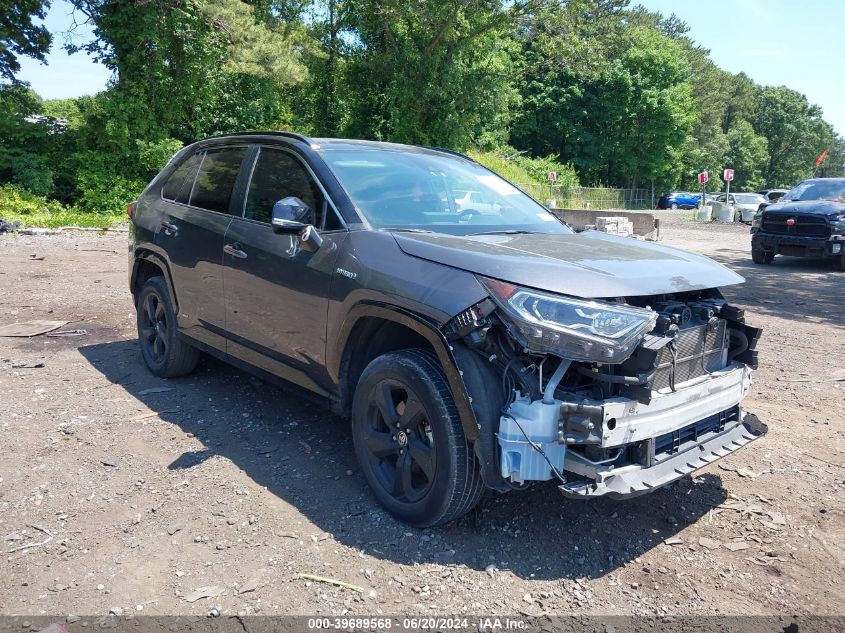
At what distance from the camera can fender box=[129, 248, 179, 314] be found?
5.36 m

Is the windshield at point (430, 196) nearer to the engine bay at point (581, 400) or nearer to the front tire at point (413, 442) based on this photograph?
the front tire at point (413, 442)

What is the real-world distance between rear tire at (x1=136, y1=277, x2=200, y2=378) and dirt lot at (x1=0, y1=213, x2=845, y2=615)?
188 millimetres

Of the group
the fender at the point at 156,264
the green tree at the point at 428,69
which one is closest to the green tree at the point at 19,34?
the green tree at the point at 428,69

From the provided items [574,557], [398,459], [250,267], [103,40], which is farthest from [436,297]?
[103,40]

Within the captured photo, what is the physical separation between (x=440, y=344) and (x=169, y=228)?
3169 mm

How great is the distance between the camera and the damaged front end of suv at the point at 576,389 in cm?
284

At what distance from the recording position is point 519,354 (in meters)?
3.00

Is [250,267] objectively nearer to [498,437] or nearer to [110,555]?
[110,555]

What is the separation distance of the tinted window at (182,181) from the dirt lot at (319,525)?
1.55m

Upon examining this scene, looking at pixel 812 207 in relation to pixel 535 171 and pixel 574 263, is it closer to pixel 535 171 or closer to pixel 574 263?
pixel 574 263

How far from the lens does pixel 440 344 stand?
3086 mm

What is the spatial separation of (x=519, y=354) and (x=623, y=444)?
1.90 ft

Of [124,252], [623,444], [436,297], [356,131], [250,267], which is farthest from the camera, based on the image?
[356,131]

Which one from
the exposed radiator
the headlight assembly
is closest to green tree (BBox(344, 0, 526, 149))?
the headlight assembly
